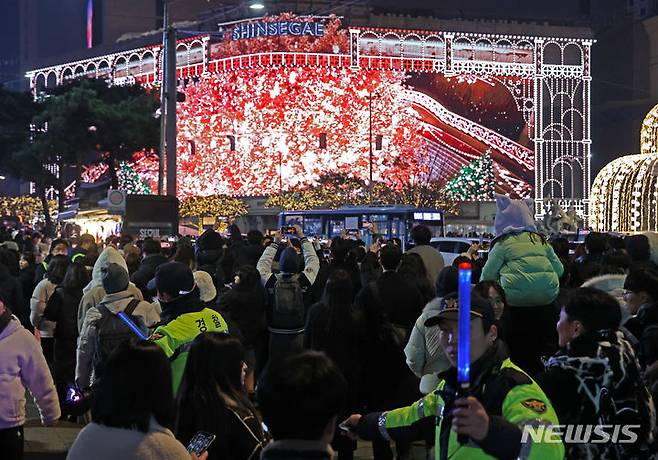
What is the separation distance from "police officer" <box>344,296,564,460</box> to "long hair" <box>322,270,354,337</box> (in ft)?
13.9

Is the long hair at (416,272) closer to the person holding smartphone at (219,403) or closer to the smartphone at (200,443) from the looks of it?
the person holding smartphone at (219,403)

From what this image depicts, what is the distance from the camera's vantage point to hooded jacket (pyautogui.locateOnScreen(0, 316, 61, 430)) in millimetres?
6281

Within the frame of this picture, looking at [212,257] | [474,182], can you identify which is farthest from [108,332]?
[474,182]

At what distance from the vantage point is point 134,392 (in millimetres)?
3953

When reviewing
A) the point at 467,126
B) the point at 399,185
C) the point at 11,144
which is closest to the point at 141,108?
the point at 11,144

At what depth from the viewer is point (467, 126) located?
59281 mm

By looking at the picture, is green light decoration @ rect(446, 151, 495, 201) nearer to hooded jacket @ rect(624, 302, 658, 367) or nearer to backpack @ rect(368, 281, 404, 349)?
backpack @ rect(368, 281, 404, 349)

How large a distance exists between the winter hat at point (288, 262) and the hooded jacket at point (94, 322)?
2608 millimetres

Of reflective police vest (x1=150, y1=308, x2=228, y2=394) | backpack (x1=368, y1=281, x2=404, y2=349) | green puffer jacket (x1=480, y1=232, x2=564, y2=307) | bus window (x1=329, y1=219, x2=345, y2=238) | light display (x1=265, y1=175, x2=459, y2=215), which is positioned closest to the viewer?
reflective police vest (x1=150, y1=308, x2=228, y2=394)

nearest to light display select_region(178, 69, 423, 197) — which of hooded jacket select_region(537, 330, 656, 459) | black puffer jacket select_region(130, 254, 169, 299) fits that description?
black puffer jacket select_region(130, 254, 169, 299)

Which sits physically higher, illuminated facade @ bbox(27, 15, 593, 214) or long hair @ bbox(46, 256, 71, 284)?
illuminated facade @ bbox(27, 15, 593, 214)

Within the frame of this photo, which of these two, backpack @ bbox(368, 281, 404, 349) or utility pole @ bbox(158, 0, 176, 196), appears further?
utility pole @ bbox(158, 0, 176, 196)

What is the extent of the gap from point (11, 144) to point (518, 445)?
→ 48590mm

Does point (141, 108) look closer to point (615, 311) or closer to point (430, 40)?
point (430, 40)
